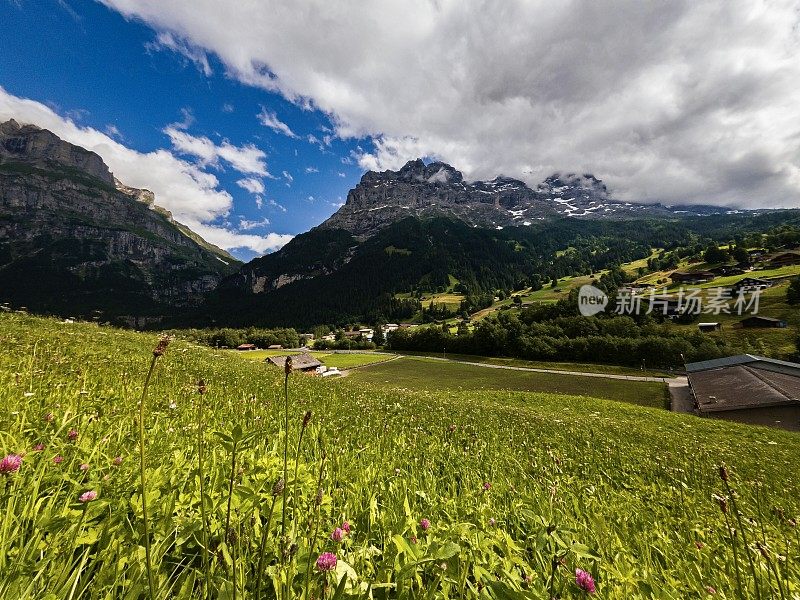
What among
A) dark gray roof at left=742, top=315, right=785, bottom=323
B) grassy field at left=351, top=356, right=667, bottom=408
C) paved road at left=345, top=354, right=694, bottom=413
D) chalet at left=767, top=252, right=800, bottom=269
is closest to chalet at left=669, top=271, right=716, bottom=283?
chalet at left=767, top=252, right=800, bottom=269

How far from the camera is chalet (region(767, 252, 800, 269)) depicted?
458 ft

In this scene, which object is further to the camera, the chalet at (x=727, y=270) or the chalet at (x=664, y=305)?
the chalet at (x=727, y=270)

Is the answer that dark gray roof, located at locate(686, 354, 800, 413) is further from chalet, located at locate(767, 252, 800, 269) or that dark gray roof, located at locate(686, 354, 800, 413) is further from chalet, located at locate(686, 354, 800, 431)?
chalet, located at locate(767, 252, 800, 269)

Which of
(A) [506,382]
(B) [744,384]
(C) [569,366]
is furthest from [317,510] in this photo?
(C) [569,366]

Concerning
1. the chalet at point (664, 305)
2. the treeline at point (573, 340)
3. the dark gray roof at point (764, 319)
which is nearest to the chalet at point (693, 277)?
the chalet at point (664, 305)

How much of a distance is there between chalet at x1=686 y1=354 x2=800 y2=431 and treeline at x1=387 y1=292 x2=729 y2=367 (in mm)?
23419

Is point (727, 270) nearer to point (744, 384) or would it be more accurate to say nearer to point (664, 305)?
point (664, 305)

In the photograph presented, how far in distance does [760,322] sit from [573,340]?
51995 millimetres

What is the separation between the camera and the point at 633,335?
9794cm

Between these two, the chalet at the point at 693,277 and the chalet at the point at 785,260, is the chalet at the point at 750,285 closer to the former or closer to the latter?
the chalet at the point at 693,277

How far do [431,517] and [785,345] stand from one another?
122301mm

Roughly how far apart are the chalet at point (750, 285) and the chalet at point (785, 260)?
3187 cm

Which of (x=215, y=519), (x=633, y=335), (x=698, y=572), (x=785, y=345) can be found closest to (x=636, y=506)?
(x=698, y=572)

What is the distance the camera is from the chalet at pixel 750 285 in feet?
388
